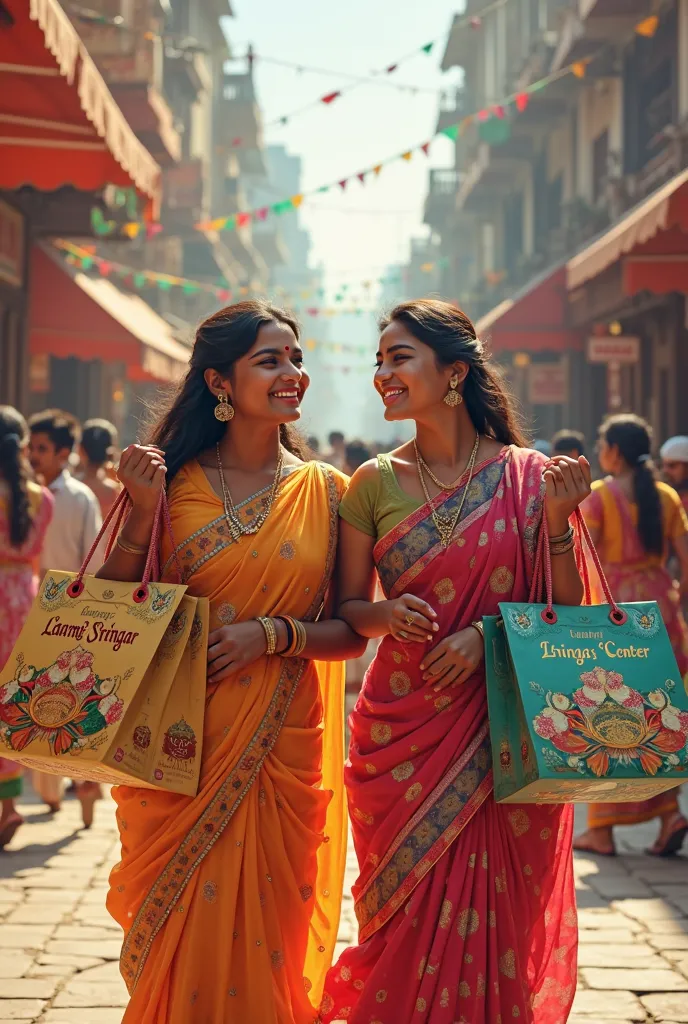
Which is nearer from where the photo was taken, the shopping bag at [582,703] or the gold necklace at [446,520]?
the shopping bag at [582,703]

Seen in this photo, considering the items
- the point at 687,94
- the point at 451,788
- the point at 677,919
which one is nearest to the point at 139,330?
the point at 687,94

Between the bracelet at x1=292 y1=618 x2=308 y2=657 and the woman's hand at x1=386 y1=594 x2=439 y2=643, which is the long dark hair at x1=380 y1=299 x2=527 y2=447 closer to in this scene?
the woman's hand at x1=386 y1=594 x2=439 y2=643

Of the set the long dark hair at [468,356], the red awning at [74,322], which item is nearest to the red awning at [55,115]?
the long dark hair at [468,356]

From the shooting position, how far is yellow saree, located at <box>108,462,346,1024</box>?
323cm

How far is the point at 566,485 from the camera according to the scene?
3289mm

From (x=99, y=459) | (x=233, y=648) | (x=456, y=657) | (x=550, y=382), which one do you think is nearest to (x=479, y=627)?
(x=456, y=657)

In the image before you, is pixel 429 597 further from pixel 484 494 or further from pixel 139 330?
pixel 139 330

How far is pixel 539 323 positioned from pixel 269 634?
14.6 m

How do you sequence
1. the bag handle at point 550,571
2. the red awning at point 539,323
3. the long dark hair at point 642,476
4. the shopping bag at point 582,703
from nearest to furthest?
the shopping bag at point 582,703 → the bag handle at point 550,571 → the long dark hair at point 642,476 → the red awning at point 539,323

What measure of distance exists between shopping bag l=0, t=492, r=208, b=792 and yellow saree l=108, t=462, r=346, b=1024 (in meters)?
0.17

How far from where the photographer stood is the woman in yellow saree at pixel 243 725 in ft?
10.6

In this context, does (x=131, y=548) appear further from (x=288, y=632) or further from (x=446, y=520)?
(x=446, y=520)

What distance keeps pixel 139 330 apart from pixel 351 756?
1334cm

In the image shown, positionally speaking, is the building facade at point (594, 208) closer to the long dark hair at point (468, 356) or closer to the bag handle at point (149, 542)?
the long dark hair at point (468, 356)
